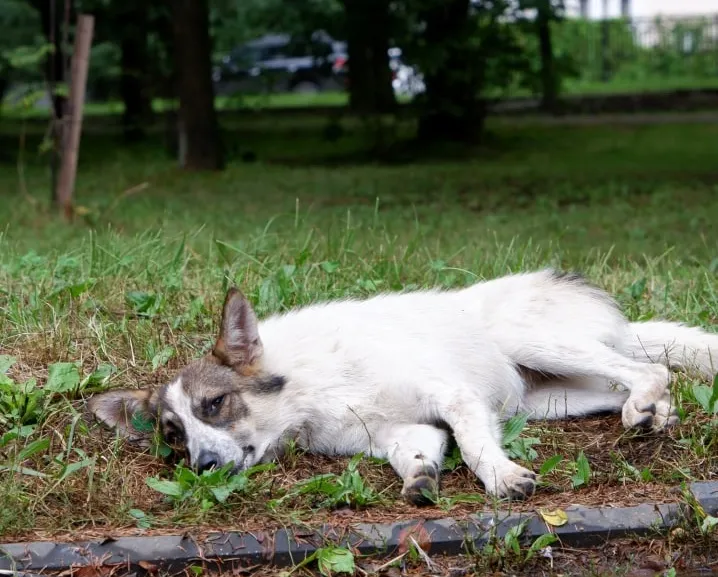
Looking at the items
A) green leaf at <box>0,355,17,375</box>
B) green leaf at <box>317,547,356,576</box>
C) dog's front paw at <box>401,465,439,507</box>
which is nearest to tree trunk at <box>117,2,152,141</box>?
green leaf at <box>0,355,17,375</box>

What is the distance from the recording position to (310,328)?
5246 millimetres

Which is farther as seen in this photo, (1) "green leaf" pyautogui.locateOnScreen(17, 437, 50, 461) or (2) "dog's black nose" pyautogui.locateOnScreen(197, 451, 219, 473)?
(1) "green leaf" pyautogui.locateOnScreen(17, 437, 50, 461)

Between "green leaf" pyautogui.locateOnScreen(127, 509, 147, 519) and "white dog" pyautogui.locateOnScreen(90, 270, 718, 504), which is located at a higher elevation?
"white dog" pyautogui.locateOnScreen(90, 270, 718, 504)

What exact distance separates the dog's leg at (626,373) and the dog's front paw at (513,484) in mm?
731

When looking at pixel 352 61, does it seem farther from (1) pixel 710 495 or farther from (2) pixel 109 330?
(1) pixel 710 495

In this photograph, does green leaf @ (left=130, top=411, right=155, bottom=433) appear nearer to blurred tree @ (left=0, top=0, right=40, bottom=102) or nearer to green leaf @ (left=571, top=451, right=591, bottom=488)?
green leaf @ (left=571, top=451, right=591, bottom=488)

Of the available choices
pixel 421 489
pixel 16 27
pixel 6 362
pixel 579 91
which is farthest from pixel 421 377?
pixel 579 91

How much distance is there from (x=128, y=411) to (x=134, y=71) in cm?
1738

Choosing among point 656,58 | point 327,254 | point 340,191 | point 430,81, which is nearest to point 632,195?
point 340,191

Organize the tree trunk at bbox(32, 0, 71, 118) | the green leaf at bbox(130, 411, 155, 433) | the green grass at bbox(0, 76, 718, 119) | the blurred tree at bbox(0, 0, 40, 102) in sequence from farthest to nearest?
1. the green grass at bbox(0, 76, 718, 119)
2. the blurred tree at bbox(0, 0, 40, 102)
3. the tree trunk at bbox(32, 0, 71, 118)
4. the green leaf at bbox(130, 411, 155, 433)

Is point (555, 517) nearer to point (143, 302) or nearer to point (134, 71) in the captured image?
point (143, 302)

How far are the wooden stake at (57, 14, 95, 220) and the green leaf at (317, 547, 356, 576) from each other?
8563 mm

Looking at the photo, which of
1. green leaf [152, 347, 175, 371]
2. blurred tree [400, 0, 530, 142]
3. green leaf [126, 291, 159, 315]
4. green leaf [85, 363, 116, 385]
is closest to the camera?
green leaf [85, 363, 116, 385]

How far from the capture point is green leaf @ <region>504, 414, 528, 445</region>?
16.0 feet
